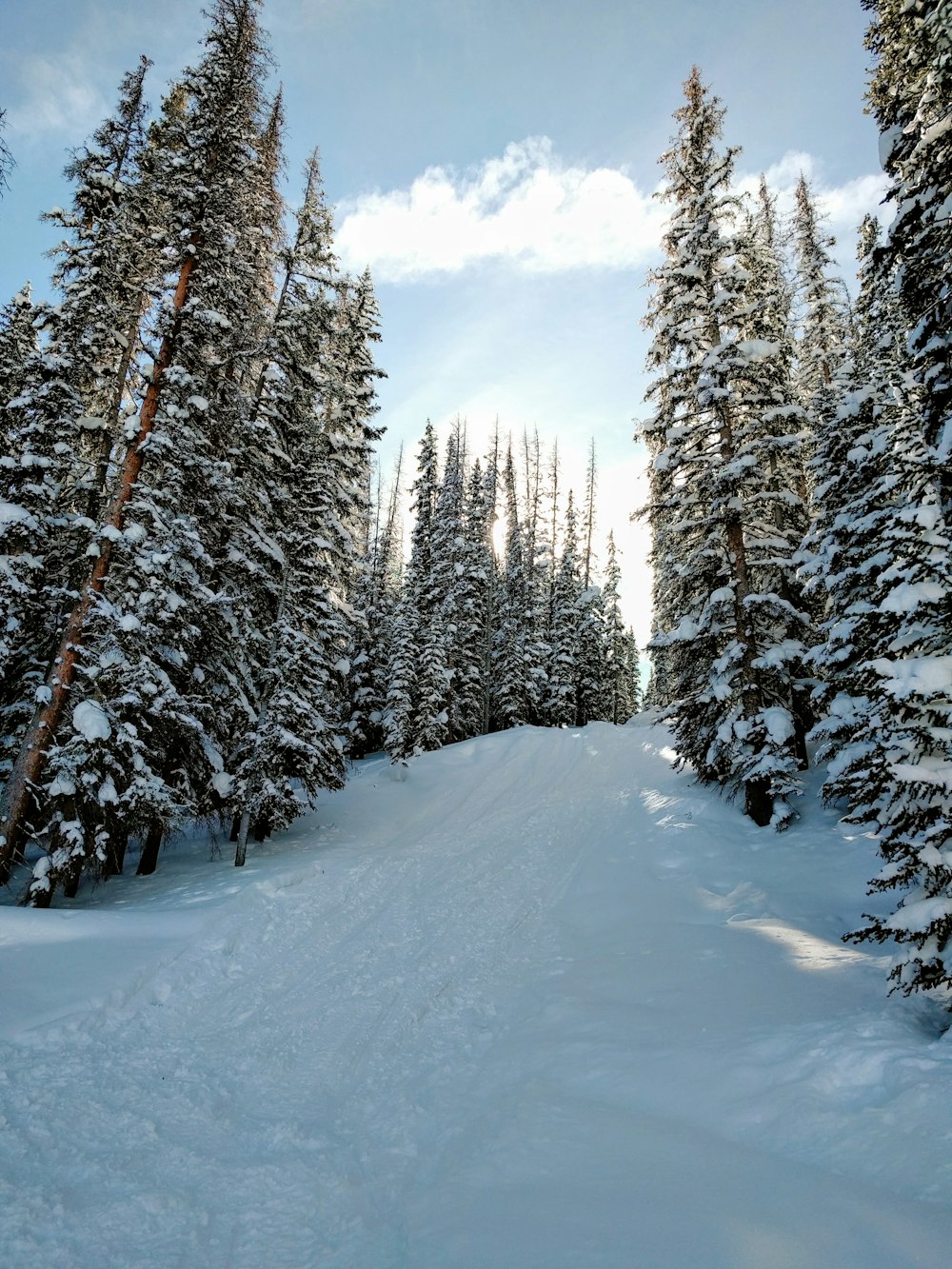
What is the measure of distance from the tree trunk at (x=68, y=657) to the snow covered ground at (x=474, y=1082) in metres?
2.30

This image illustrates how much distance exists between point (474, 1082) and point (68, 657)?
9858mm

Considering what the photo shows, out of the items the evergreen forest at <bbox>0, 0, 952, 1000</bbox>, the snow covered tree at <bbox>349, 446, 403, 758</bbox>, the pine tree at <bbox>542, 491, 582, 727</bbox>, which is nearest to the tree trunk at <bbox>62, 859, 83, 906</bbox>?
the evergreen forest at <bbox>0, 0, 952, 1000</bbox>

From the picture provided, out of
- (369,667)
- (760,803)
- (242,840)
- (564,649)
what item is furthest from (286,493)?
(564,649)

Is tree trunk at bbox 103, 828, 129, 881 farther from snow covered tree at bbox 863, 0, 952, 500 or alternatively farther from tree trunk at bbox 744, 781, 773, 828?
snow covered tree at bbox 863, 0, 952, 500

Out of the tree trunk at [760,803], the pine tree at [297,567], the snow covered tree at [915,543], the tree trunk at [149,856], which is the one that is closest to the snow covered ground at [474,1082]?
the snow covered tree at [915,543]

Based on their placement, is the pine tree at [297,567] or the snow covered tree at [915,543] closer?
the snow covered tree at [915,543]

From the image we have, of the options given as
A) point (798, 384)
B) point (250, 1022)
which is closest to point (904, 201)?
point (250, 1022)

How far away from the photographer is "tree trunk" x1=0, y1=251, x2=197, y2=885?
10289mm

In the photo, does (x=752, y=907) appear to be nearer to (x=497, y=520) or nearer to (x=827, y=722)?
(x=827, y=722)

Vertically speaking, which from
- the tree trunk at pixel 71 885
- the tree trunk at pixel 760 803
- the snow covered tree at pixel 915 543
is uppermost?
the snow covered tree at pixel 915 543

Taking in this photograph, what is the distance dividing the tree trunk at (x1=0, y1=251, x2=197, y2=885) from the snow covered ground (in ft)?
7.56

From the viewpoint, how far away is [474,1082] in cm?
574

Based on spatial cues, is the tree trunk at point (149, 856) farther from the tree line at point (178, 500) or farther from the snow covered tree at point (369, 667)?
the snow covered tree at point (369, 667)

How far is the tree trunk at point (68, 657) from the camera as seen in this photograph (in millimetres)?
10289
